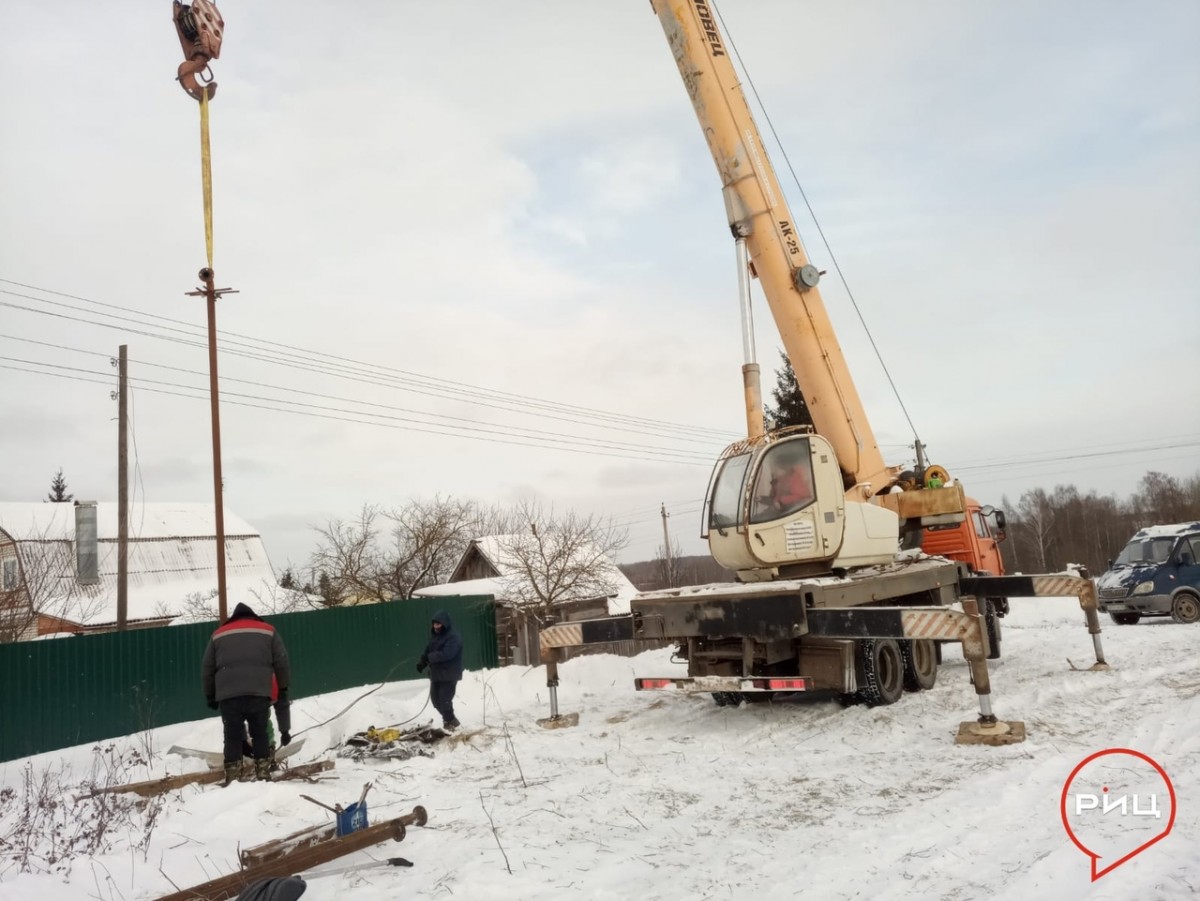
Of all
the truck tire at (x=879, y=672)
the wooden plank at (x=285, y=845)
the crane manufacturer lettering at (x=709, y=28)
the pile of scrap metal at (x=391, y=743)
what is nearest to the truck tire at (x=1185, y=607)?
the truck tire at (x=879, y=672)

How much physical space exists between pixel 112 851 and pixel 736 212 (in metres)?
9.26

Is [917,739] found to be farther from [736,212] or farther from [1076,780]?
[736,212]

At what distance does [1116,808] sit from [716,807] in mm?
2414

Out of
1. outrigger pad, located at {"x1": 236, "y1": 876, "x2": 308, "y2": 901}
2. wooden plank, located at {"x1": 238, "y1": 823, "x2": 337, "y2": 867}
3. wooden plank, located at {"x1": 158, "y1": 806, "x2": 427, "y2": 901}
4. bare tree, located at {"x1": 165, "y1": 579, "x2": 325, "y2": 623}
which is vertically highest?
bare tree, located at {"x1": 165, "y1": 579, "x2": 325, "y2": 623}

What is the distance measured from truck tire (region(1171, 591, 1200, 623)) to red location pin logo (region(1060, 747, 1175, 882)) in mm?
13824

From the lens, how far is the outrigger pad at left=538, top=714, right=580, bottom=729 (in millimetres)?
9389

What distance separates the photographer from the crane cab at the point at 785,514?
8.98 metres

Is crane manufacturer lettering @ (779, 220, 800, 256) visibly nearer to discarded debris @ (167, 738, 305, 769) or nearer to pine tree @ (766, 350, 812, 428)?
discarded debris @ (167, 738, 305, 769)

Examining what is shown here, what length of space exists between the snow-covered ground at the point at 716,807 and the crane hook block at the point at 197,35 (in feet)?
25.7

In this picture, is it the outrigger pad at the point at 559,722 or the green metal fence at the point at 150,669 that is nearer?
A: the outrigger pad at the point at 559,722

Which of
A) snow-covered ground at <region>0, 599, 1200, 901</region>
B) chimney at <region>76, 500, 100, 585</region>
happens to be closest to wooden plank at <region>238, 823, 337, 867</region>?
snow-covered ground at <region>0, 599, 1200, 901</region>

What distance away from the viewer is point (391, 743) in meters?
8.51

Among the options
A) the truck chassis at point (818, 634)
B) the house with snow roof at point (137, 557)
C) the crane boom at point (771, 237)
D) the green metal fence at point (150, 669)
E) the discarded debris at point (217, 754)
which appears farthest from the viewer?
the house with snow roof at point (137, 557)

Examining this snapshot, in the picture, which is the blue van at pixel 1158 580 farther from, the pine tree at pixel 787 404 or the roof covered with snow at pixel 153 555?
the roof covered with snow at pixel 153 555
